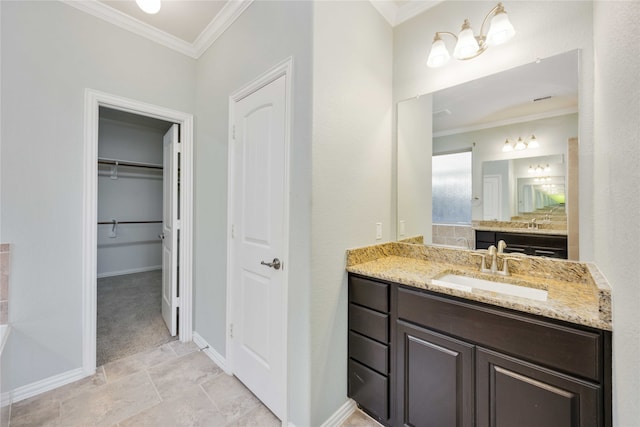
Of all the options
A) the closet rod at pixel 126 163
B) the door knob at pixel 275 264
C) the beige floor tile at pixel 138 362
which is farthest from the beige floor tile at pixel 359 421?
the closet rod at pixel 126 163

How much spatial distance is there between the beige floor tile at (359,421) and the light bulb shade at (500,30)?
235 centimetres

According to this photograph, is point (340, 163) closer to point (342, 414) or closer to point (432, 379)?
point (432, 379)

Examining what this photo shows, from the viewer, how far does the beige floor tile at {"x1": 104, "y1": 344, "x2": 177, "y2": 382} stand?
1.97m

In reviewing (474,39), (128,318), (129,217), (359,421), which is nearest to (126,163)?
(129,217)

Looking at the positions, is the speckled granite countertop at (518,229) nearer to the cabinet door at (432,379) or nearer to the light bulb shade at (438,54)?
the cabinet door at (432,379)

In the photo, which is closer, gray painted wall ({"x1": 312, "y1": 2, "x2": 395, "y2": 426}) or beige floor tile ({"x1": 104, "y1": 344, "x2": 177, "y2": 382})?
gray painted wall ({"x1": 312, "y1": 2, "x2": 395, "y2": 426})

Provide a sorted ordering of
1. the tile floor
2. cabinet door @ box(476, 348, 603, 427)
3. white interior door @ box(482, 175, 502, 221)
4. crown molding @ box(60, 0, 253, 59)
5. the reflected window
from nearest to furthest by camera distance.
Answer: cabinet door @ box(476, 348, 603, 427), the tile floor, white interior door @ box(482, 175, 502, 221), the reflected window, crown molding @ box(60, 0, 253, 59)

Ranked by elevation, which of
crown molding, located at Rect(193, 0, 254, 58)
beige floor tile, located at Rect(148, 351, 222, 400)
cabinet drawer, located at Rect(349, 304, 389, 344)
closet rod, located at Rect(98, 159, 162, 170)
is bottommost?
beige floor tile, located at Rect(148, 351, 222, 400)

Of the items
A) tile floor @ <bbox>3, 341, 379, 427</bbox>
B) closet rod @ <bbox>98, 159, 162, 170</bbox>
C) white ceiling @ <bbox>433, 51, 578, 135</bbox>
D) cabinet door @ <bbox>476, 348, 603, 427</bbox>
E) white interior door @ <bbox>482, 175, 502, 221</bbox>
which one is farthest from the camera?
closet rod @ <bbox>98, 159, 162, 170</bbox>

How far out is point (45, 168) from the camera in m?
1.79

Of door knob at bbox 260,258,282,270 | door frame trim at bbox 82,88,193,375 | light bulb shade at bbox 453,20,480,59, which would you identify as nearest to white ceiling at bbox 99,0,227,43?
door frame trim at bbox 82,88,193,375

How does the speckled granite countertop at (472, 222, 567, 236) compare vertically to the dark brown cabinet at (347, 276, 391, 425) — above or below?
above

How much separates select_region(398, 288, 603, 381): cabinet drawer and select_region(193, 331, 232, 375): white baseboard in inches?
61.3

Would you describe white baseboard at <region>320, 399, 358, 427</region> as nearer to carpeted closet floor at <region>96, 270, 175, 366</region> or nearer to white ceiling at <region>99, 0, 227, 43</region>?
carpeted closet floor at <region>96, 270, 175, 366</region>
